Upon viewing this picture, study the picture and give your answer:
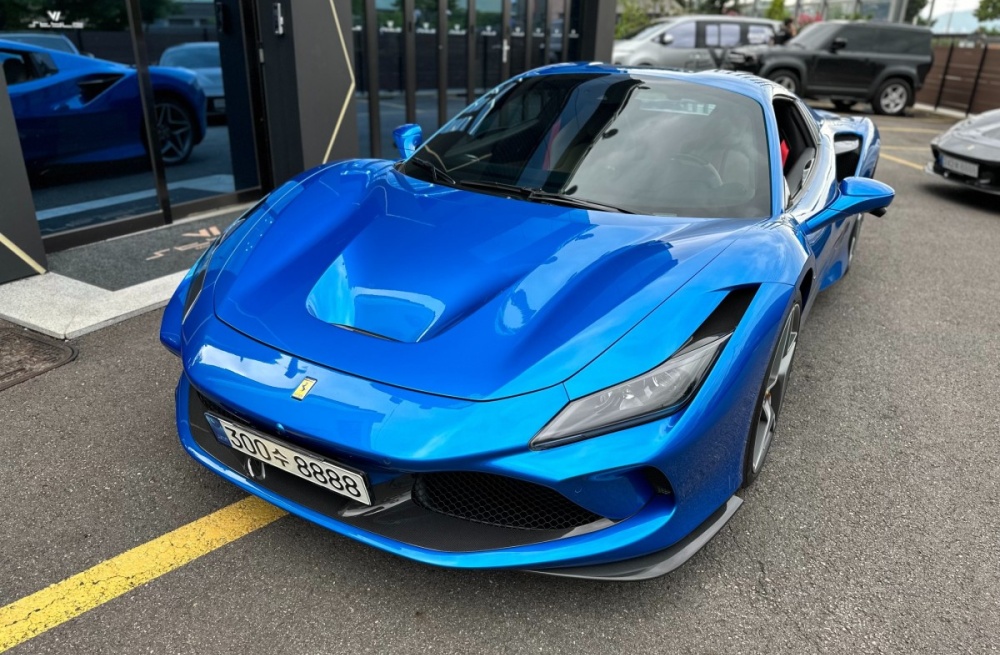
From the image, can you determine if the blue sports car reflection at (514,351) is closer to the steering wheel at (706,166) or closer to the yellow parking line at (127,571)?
the steering wheel at (706,166)

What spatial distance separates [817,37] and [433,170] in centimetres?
1341

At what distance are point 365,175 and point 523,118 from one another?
29.4 inches

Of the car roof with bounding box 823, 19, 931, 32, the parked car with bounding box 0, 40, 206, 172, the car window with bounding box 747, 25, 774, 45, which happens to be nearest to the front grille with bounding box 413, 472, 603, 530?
the parked car with bounding box 0, 40, 206, 172

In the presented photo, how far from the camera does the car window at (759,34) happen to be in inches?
580

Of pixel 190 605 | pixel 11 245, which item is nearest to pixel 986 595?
pixel 190 605

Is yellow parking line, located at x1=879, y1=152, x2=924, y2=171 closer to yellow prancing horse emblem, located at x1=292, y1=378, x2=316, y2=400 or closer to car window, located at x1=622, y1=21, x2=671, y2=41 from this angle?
car window, located at x1=622, y1=21, x2=671, y2=41

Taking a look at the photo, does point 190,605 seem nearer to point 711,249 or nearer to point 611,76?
point 711,249

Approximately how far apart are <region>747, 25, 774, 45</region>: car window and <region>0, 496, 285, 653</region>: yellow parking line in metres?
15.2

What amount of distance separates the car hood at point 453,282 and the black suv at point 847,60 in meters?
12.9

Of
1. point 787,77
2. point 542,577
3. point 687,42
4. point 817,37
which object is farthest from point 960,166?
point 687,42

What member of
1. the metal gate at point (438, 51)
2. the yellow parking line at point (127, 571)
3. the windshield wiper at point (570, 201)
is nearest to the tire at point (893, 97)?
the metal gate at point (438, 51)

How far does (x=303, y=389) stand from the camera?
1.81 meters

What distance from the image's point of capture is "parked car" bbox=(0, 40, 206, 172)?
4.61 metres

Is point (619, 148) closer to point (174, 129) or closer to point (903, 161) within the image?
point (174, 129)
